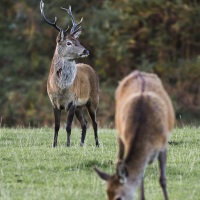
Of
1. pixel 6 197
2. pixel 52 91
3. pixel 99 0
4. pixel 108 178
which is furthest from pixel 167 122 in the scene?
pixel 99 0

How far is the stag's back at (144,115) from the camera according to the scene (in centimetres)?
689

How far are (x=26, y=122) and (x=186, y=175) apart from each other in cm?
1758

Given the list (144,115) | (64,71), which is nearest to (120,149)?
(144,115)

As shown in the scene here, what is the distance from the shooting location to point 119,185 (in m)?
6.54

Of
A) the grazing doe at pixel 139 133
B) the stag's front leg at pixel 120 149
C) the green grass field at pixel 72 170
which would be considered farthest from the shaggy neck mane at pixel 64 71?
the stag's front leg at pixel 120 149

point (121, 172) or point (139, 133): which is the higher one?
point (139, 133)

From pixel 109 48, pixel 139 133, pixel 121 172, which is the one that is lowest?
pixel 109 48

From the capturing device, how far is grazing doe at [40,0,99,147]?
11.5 meters

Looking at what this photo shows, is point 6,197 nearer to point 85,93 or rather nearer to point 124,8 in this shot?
point 85,93

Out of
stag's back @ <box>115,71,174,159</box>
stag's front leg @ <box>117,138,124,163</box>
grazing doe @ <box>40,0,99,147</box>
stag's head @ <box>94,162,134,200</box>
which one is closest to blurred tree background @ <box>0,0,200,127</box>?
grazing doe @ <box>40,0,99,147</box>

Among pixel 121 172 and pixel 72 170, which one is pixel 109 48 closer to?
Answer: pixel 72 170

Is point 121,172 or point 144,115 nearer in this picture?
point 121,172

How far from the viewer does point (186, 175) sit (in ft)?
28.4

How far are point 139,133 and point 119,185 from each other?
55cm
